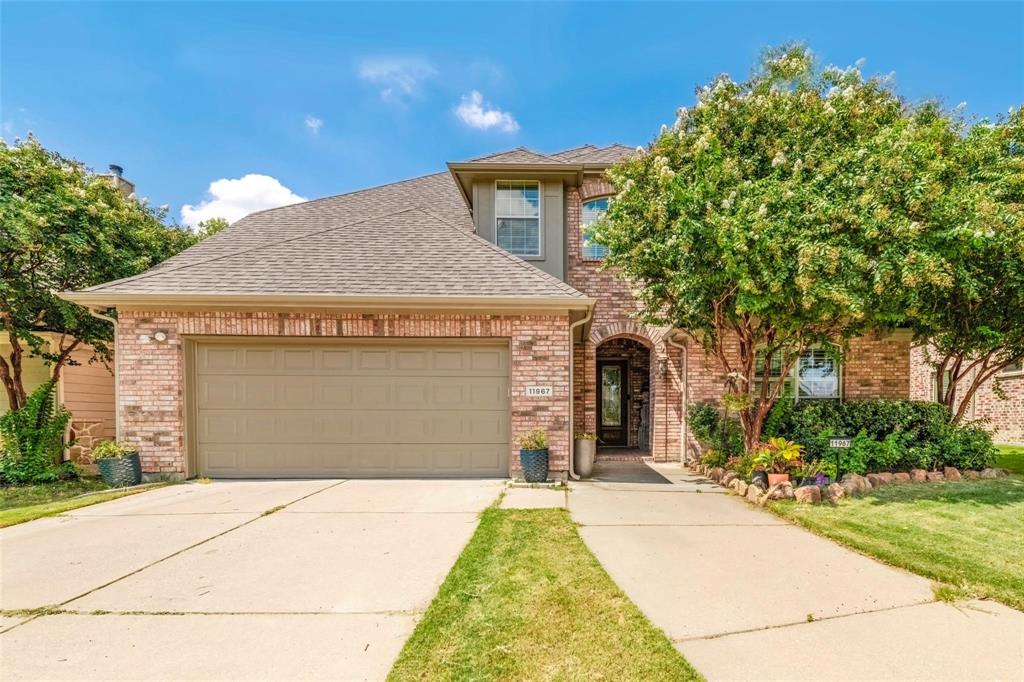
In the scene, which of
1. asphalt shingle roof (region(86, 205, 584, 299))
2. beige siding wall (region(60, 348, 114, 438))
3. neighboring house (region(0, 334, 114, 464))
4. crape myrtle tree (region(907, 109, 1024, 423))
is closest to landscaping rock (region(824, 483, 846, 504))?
crape myrtle tree (region(907, 109, 1024, 423))

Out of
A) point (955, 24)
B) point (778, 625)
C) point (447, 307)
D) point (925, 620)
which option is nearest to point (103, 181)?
point (447, 307)

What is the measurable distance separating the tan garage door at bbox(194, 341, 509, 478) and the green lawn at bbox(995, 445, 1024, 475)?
337 inches

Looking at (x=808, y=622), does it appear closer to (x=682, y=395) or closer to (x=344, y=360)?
(x=344, y=360)

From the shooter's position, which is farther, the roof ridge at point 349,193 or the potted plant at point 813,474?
the roof ridge at point 349,193

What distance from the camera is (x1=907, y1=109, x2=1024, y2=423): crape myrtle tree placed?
5.02 metres

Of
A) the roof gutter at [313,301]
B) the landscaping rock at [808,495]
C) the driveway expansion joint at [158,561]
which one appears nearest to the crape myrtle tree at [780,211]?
the landscaping rock at [808,495]

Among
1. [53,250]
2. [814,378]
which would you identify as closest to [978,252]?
[814,378]

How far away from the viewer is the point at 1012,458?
9.26 metres

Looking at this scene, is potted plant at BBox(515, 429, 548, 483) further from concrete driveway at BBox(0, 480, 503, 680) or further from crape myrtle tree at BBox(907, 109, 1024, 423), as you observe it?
crape myrtle tree at BBox(907, 109, 1024, 423)

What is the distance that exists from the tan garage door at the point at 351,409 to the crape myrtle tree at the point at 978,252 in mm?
5535

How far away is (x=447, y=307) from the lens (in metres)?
6.66

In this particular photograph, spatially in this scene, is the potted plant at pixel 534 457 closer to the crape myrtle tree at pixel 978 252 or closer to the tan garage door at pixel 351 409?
the tan garage door at pixel 351 409

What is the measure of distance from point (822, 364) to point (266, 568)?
9621 millimetres

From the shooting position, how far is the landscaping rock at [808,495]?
18.2 ft
